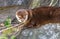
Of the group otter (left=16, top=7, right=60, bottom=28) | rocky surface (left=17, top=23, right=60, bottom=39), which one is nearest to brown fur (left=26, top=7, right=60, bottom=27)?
otter (left=16, top=7, right=60, bottom=28)

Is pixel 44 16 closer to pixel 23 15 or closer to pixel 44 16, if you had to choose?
pixel 44 16

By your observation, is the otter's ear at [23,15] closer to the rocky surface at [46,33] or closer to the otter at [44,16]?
the otter at [44,16]

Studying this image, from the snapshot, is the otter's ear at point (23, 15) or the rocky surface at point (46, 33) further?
the rocky surface at point (46, 33)

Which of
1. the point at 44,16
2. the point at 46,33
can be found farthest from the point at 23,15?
the point at 46,33

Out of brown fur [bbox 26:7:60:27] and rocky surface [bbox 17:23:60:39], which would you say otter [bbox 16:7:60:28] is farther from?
rocky surface [bbox 17:23:60:39]

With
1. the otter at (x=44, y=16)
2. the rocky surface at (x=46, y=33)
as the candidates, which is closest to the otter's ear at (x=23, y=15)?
the otter at (x=44, y=16)

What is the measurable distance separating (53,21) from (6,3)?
1306 millimetres

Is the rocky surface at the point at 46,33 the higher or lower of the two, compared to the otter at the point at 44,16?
lower

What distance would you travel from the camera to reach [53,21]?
92 centimetres

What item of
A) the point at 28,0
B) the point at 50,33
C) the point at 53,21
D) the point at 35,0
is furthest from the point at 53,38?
the point at 28,0

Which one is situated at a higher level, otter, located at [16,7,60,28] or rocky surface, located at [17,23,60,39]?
otter, located at [16,7,60,28]

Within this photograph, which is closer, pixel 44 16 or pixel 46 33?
pixel 44 16

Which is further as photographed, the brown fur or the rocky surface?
the rocky surface

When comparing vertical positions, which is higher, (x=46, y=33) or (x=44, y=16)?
(x=44, y=16)
